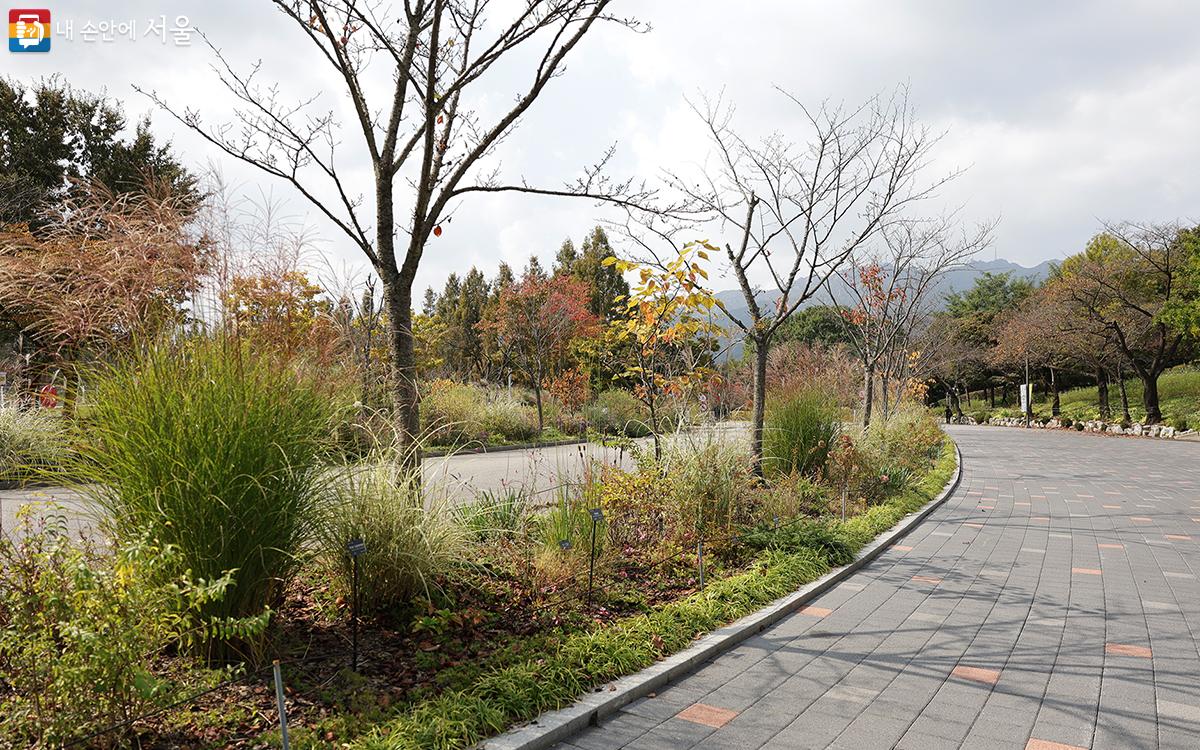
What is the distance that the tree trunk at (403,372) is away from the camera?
4.57 m

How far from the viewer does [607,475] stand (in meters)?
6.19

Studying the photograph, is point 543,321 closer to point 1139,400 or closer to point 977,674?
point 977,674

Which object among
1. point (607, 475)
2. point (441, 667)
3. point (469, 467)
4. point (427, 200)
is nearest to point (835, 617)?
point (607, 475)

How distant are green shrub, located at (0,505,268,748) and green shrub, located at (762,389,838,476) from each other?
7.02m

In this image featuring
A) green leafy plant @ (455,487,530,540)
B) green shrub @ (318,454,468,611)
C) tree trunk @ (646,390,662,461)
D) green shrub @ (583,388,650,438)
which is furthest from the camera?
green shrub @ (583,388,650,438)

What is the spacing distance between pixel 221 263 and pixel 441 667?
231cm

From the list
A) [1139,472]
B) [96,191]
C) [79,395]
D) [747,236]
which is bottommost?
[1139,472]

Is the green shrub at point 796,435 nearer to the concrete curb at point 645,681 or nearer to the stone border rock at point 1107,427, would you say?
the concrete curb at point 645,681

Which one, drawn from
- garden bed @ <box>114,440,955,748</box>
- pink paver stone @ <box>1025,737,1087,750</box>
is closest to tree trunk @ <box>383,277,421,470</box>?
garden bed @ <box>114,440,955,748</box>

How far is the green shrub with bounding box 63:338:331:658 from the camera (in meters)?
2.97

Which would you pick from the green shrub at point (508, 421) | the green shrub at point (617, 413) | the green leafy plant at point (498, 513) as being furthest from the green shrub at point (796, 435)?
the green shrub at point (508, 421)

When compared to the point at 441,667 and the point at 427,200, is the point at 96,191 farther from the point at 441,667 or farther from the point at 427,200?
the point at 441,667

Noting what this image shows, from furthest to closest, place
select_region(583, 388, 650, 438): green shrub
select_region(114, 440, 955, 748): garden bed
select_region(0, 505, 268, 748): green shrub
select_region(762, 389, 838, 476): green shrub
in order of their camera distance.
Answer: select_region(583, 388, 650, 438): green shrub
select_region(762, 389, 838, 476): green shrub
select_region(114, 440, 955, 748): garden bed
select_region(0, 505, 268, 748): green shrub

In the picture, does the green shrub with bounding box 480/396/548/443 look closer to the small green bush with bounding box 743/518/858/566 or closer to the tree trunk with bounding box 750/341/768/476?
the tree trunk with bounding box 750/341/768/476
